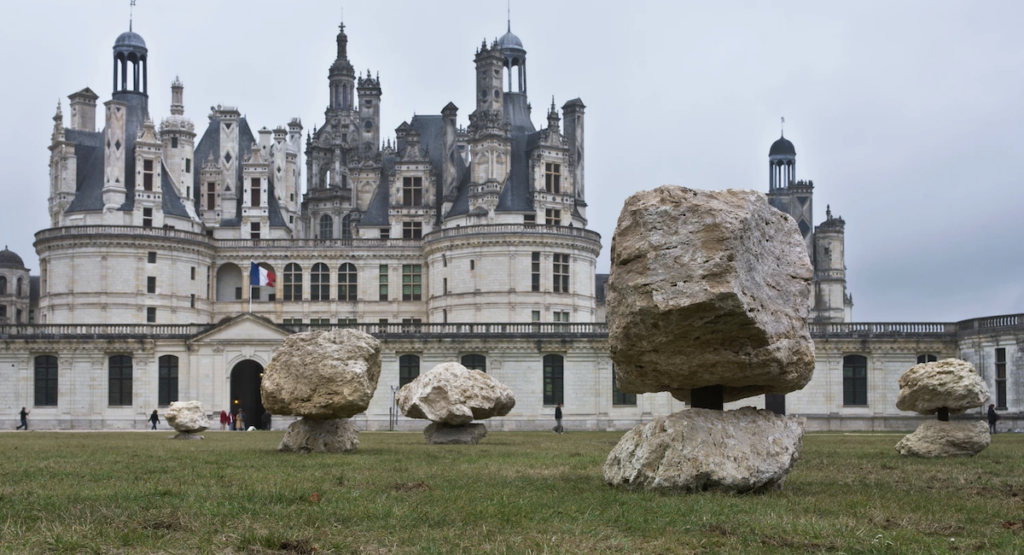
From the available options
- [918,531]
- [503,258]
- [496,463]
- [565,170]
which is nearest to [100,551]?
[918,531]

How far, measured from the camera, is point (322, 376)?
73.6ft

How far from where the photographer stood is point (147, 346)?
177ft

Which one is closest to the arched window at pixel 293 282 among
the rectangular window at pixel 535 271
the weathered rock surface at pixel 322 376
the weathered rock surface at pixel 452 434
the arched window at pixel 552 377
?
the rectangular window at pixel 535 271

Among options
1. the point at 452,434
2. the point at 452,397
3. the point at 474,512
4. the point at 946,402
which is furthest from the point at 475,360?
the point at 474,512

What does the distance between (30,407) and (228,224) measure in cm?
2137

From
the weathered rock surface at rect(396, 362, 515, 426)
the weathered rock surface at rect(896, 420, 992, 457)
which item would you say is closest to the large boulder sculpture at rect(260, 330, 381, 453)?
the weathered rock surface at rect(396, 362, 515, 426)

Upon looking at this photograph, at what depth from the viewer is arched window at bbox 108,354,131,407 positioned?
5384 centimetres

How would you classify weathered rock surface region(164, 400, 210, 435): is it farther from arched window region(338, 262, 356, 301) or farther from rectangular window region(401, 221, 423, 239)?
rectangular window region(401, 221, 423, 239)

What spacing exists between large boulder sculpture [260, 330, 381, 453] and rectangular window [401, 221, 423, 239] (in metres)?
47.4

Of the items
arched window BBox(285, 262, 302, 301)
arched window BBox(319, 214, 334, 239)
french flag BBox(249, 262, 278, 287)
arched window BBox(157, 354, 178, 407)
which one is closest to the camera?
arched window BBox(157, 354, 178, 407)

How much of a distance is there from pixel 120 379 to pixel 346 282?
1823 cm

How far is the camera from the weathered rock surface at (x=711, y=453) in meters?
12.9

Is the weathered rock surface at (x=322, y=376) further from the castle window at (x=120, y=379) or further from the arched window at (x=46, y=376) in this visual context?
the arched window at (x=46, y=376)

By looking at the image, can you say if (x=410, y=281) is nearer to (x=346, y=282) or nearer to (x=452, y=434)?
(x=346, y=282)
